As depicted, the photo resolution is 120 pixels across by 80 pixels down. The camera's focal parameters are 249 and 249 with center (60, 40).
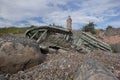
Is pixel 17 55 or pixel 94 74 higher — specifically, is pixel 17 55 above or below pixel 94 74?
below

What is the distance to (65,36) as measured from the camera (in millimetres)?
11438

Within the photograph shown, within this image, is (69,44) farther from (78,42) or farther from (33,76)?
(33,76)

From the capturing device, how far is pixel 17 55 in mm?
6801

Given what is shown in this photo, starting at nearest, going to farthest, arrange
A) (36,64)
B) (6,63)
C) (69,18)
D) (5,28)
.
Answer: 1. (6,63)
2. (36,64)
3. (69,18)
4. (5,28)

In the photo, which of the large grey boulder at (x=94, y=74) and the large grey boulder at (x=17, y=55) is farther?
the large grey boulder at (x=17, y=55)

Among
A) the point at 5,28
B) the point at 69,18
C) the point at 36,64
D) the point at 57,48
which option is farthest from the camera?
the point at 5,28

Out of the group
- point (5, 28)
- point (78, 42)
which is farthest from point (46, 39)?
point (5, 28)

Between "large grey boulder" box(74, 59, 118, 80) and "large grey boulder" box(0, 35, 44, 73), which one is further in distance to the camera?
"large grey boulder" box(0, 35, 44, 73)

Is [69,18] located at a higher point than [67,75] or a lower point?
higher

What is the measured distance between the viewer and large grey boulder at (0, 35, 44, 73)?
6570 mm

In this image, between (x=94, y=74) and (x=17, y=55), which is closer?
(x=94, y=74)

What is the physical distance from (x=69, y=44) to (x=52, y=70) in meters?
5.35

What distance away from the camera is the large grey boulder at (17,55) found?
657cm

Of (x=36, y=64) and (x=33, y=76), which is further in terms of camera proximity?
(x=36, y=64)
